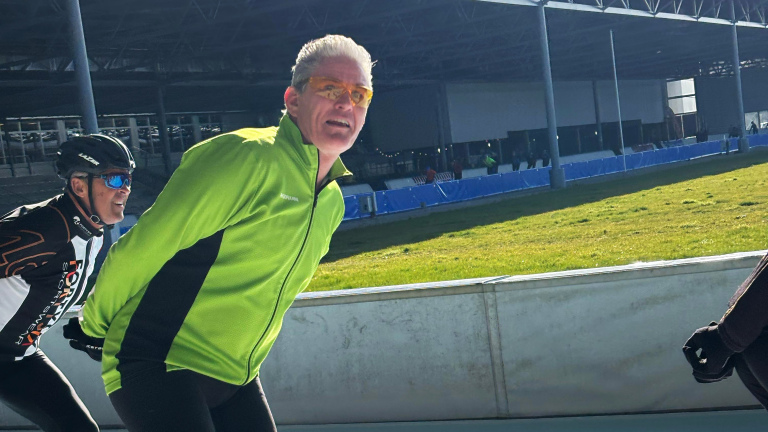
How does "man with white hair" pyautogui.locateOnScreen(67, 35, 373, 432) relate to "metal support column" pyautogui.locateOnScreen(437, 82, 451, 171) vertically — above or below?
below

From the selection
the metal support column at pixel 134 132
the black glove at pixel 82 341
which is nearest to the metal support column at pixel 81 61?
the black glove at pixel 82 341

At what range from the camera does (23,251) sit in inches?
133

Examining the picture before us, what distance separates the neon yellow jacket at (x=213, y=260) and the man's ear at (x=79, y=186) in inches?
40.5

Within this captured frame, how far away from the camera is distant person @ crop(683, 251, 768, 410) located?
7.77ft

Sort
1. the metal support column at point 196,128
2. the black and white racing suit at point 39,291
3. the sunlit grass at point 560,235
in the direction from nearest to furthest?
the black and white racing suit at point 39,291 < the sunlit grass at point 560,235 < the metal support column at point 196,128

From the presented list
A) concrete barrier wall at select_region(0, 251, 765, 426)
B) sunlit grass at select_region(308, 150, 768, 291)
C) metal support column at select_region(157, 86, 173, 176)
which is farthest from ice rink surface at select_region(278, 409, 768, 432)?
metal support column at select_region(157, 86, 173, 176)

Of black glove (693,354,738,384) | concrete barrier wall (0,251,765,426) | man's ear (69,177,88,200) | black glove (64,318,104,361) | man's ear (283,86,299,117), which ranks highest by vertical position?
man's ear (283,86,299,117)

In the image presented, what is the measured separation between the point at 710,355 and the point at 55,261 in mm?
2517

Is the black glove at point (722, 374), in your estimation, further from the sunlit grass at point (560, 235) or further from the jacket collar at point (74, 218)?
the sunlit grass at point (560, 235)

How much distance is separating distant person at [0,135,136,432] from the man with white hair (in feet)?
2.75

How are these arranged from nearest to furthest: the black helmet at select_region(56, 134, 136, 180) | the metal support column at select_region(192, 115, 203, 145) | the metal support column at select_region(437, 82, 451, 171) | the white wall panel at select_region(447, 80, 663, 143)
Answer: the black helmet at select_region(56, 134, 136, 180) < the metal support column at select_region(437, 82, 451, 171) < the white wall panel at select_region(447, 80, 663, 143) < the metal support column at select_region(192, 115, 203, 145)

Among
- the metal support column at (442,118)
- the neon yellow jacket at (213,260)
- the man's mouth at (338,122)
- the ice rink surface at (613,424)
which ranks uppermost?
the metal support column at (442,118)

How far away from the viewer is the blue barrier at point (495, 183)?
89.6 feet

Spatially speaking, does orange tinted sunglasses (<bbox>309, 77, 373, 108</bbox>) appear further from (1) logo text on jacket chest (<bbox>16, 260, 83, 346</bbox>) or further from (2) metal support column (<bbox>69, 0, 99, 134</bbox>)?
(2) metal support column (<bbox>69, 0, 99, 134</bbox>)
